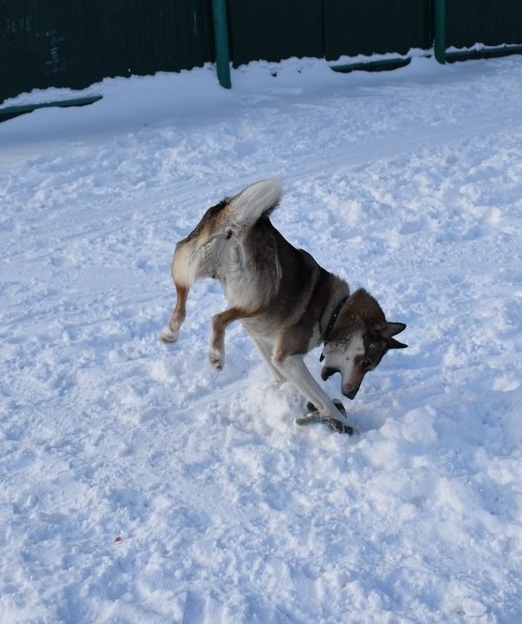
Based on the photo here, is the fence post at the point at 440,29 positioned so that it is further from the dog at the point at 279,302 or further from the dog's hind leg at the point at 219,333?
the dog's hind leg at the point at 219,333

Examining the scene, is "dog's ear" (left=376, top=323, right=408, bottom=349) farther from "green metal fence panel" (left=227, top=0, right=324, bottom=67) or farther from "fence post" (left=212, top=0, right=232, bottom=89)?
"green metal fence panel" (left=227, top=0, right=324, bottom=67)

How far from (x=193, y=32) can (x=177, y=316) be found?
331 inches

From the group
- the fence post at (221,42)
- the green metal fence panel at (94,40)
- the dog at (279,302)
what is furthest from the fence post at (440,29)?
the dog at (279,302)

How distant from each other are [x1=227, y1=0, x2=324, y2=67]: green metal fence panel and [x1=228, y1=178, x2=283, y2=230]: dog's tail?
862 centimetres

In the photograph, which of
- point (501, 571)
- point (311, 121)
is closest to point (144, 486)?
point (501, 571)

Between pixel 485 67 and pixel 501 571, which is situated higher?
pixel 501 571

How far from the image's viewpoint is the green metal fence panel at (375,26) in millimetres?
13281

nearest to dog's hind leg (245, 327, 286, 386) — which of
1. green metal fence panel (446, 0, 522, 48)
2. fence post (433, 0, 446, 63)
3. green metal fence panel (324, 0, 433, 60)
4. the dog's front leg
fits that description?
the dog's front leg

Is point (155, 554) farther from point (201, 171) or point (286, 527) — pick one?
point (201, 171)

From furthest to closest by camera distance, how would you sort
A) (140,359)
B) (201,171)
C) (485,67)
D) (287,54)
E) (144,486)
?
(485,67), (287,54), (201,171), (140,359), (144,486)

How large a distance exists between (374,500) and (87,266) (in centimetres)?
393

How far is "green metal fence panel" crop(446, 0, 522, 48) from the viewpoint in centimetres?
1465

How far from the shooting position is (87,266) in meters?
6.95

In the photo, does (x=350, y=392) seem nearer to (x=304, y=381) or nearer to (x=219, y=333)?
(x=304, y=381)
